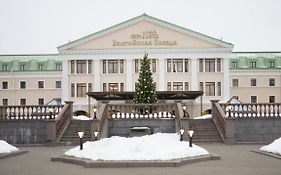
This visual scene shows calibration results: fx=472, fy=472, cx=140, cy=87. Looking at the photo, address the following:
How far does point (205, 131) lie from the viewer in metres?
29.8

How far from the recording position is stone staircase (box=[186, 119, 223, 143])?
2850 centimetres

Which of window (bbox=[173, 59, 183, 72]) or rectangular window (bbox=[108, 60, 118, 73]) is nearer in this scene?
window (bbox=[173, 59, 183, 72])

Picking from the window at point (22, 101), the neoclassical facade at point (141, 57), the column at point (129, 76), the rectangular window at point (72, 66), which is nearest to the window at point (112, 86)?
the neoclassical facade at point (141, 57)

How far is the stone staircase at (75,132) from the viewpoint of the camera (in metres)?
27.9

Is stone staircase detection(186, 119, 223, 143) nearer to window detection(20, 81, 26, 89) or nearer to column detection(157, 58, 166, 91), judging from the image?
column detection(157, 58, 166, 91)

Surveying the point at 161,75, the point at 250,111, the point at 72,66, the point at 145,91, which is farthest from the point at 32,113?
the point at 161,75

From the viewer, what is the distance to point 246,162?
57.0ft

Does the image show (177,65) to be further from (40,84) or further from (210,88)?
(40,84)

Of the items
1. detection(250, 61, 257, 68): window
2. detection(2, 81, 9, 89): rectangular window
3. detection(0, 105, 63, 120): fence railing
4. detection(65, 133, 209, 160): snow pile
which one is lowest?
detection(65, 133, 209, 160): snow pile

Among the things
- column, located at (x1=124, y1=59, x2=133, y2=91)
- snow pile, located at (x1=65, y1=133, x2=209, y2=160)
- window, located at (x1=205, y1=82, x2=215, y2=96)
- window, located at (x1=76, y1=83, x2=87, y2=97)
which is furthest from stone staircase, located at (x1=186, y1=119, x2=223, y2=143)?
window, located at (x1=76, y1=83, x2=87, y2=97)

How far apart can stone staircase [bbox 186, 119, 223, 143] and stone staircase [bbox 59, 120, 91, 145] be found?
650 cm

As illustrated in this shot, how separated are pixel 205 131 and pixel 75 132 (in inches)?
321

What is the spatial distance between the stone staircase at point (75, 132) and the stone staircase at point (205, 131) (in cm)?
650

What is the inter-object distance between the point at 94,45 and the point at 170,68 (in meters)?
11.2
